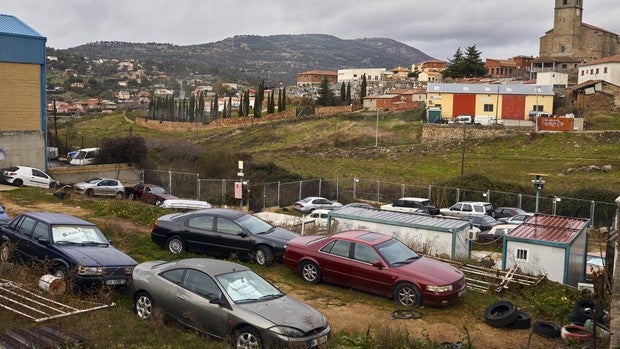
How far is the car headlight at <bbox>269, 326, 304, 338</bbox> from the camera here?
26.6 feet

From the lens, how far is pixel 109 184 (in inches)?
1194

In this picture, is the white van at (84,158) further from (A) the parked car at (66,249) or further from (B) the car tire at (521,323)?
(B) the car tire at (521,323)

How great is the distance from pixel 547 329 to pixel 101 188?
24589 millimetres

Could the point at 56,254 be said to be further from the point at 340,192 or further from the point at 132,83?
the point at 132,83

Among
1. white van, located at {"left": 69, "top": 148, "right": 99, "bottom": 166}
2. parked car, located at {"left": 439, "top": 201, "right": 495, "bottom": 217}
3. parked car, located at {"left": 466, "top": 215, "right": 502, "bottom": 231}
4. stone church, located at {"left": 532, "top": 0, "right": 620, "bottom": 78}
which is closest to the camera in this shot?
parked car, located at {"left": 466, "top": 215, "right": 502, "bottom": 231}

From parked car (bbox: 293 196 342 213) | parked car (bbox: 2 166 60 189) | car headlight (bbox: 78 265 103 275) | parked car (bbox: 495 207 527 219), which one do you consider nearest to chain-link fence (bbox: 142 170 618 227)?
parked car (bbox: 495 207 527 219)

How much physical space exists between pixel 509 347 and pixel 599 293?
210cm

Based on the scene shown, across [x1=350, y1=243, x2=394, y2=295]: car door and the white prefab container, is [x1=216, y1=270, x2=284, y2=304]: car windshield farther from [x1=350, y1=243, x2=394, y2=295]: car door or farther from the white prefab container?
the white prefab container

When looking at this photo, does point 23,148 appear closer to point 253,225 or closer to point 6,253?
point 6,253

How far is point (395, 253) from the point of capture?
12062 mm

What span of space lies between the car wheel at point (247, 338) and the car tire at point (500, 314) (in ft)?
15.1

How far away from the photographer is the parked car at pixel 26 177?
2834cm

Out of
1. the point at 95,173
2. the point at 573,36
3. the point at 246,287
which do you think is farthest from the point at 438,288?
the point at 573,36

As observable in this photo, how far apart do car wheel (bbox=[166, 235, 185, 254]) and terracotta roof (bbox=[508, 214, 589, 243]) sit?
8.89 metres
